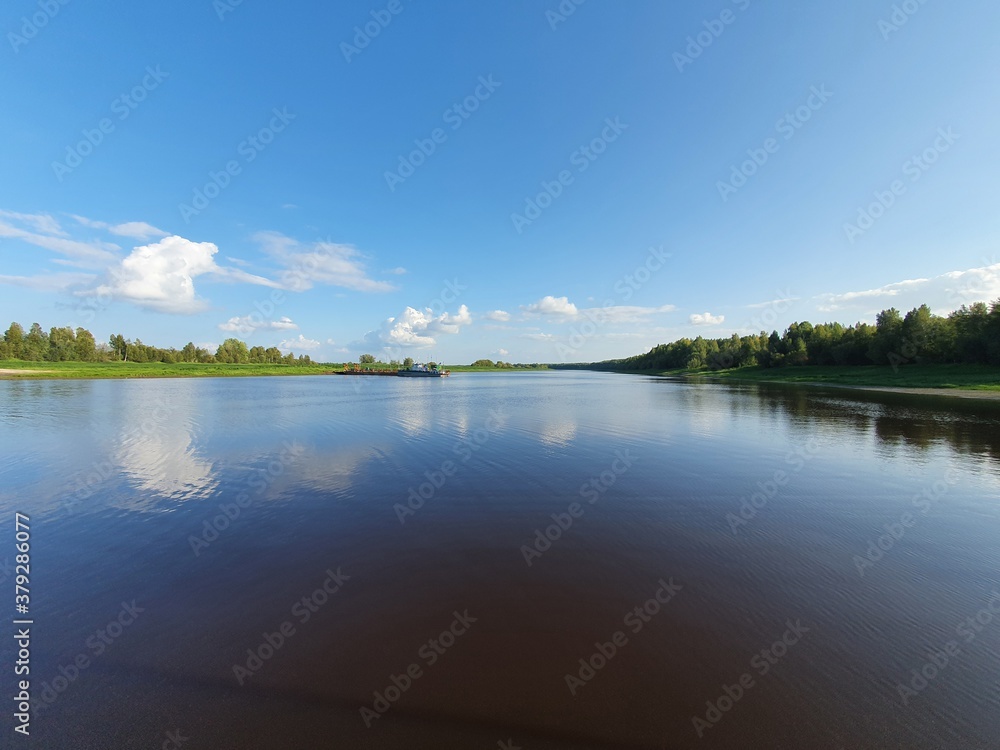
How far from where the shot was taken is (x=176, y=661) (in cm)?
474

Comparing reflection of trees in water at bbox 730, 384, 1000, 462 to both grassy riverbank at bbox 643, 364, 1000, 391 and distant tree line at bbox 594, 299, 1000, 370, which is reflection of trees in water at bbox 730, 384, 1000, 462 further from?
distant tree line at bbox 594, 299, 1000, 370

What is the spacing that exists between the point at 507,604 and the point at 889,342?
95.9m

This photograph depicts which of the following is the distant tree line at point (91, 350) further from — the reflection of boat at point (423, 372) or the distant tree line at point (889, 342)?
the distant tree line at point (889, 342)

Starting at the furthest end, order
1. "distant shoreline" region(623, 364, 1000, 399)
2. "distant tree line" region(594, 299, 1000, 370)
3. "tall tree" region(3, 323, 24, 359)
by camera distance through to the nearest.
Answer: "tall tree" region(3, 323, 24, 359) < "distant tree line" region(594, 299, 1000, 370) < "distant shoreline" region(623, 364, 1000, 399)

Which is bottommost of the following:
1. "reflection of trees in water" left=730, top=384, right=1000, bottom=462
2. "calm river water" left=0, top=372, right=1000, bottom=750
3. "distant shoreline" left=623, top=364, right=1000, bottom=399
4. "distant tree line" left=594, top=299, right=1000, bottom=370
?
"calm river water" left=0, top=372, right=1000, bottom=750

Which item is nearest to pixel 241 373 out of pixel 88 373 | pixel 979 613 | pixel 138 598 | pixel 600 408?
pixel 88 373

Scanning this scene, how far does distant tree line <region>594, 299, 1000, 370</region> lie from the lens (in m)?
56.4

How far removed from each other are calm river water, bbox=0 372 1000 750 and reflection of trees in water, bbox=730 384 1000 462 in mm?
6518

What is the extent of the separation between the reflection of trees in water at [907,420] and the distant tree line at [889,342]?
92.0 feet

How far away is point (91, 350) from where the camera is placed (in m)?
112

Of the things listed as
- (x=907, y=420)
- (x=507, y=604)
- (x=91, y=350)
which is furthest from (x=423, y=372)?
(x=507, y=604)

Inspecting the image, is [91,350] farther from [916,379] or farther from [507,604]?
[916,379]

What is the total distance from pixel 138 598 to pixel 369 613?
3841mm

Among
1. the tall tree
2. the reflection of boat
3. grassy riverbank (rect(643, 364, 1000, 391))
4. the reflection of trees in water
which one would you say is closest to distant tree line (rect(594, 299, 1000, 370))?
grassy riverbank (rect(643, 364, 1000, 391))
